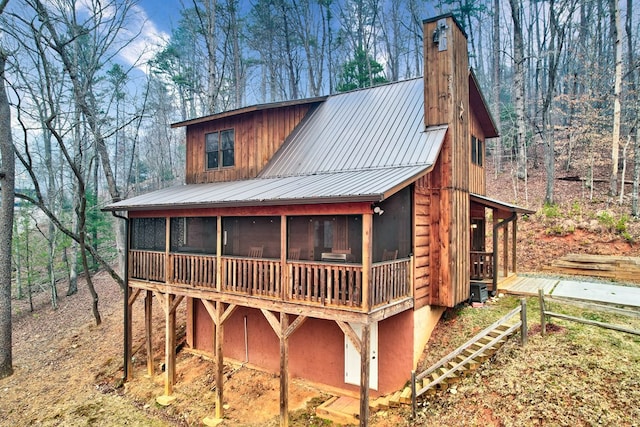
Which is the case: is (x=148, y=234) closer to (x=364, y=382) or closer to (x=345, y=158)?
(x=345, y=158)

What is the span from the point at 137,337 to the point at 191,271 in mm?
5818

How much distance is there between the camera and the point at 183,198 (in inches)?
424

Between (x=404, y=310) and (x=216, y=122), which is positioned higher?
(x=216, y=122)

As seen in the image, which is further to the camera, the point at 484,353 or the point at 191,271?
the point at 191,271

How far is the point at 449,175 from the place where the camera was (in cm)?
956

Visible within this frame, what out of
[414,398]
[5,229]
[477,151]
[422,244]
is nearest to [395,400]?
[414,398]

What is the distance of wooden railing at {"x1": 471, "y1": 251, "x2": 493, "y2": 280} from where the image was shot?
11580mm

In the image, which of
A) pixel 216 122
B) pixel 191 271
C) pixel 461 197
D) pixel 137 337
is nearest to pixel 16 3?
pixel 216 122

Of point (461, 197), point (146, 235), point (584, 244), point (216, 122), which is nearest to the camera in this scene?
point (461, 197)

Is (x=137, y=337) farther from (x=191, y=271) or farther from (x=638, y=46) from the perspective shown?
(x=638, y=46)

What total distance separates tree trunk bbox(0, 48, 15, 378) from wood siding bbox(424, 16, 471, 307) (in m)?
13.8

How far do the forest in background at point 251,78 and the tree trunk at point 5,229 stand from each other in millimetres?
74

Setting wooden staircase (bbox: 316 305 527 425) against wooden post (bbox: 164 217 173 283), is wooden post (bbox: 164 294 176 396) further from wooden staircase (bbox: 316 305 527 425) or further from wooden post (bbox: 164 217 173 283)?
wooden staircase (bbox: 316 305 527 425)

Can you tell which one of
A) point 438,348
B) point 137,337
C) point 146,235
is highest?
point 146,235
